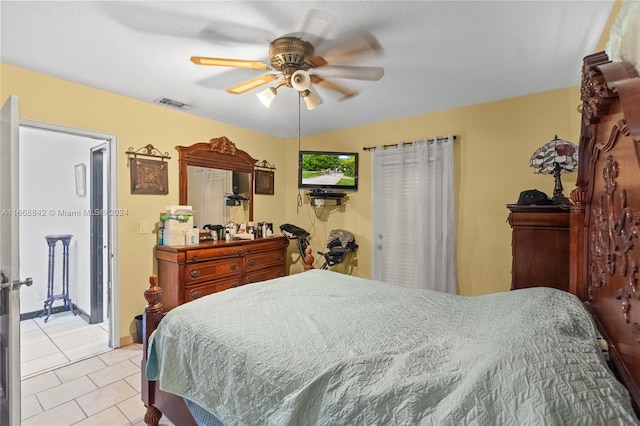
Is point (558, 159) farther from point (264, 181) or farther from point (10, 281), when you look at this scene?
point (264, 181)

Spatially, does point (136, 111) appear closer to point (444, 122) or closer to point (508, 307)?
point (444, 122)

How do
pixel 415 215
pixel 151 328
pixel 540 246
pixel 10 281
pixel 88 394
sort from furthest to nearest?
pixel 415 215 < pixel 88 394 < pixel 540 246 < pixel 151 328 < pixel 10 281

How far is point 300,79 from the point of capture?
1.95m

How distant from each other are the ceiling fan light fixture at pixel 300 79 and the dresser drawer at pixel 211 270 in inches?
80.8

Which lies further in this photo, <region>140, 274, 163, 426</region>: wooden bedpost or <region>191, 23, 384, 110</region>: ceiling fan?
<region>191, 23, 384, 110</region>: ceiling fan

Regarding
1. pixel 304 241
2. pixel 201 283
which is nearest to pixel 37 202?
pixel 201 283

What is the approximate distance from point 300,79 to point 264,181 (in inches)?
99.3

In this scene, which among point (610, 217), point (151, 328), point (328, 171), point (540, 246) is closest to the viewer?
point (610, 217)

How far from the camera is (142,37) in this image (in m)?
1.92

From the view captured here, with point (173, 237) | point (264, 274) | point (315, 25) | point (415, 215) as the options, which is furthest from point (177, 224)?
point (415, 215)

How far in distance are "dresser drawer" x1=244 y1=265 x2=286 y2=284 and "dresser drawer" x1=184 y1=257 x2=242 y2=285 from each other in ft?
0.51

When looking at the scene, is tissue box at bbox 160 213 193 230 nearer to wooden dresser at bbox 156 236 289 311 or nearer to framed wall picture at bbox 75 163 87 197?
wooden dresser at bbox 156 236 289 311

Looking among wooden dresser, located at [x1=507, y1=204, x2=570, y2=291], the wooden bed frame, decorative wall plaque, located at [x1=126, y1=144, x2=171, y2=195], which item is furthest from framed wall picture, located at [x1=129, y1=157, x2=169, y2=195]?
wooden dresser, located at [x1=507, y1=204, x2=570, y2=291]

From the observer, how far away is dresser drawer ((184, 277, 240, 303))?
298 centimetres
